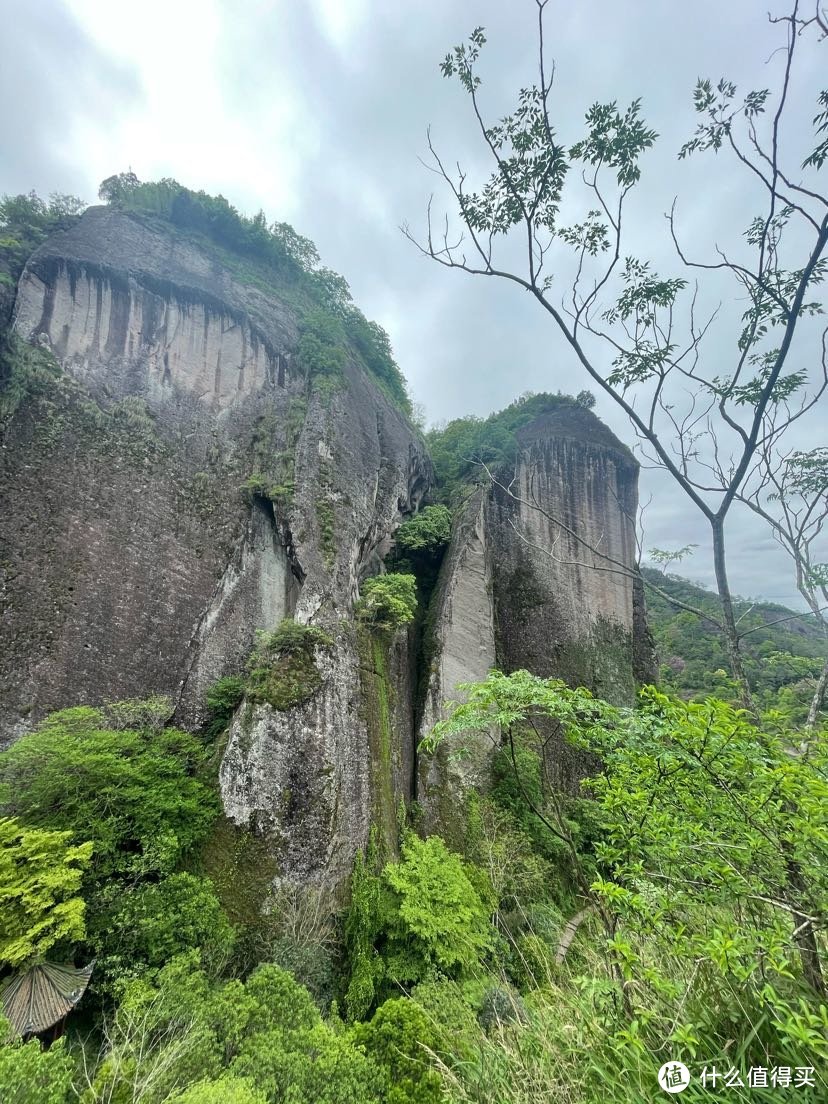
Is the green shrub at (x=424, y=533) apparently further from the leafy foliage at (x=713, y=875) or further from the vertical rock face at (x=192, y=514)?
the leafy foliage at (x=713, y=875)

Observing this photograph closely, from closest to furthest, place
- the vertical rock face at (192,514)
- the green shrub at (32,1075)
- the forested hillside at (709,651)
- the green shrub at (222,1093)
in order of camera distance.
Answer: the green shrub at (32,1075), the green shrub at (222,1093), the vertical rock face at (192,514), the forested hillside at (709,651)

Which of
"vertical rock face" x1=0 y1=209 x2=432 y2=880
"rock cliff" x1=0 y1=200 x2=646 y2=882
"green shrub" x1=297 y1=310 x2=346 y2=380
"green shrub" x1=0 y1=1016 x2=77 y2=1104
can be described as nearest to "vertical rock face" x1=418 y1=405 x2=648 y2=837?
"rock cliff" x1=0 y1=200 x2=646 y2=882

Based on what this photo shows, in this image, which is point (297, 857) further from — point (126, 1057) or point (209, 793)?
point (126, 1057)

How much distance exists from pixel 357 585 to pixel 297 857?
6.45 m

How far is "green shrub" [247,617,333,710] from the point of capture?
29.4ft

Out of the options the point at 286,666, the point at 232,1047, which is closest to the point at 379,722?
the point at 286,666

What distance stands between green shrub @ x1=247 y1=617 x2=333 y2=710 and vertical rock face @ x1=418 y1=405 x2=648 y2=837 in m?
4.30

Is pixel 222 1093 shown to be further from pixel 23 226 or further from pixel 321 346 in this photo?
pixel 23 226

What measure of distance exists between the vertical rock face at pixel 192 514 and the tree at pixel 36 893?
2.49m

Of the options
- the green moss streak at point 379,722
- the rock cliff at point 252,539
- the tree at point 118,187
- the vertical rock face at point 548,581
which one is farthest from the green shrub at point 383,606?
the tree at point 118,187

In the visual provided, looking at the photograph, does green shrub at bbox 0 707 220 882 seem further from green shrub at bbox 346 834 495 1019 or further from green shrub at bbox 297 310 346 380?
green shrub at bbox 297 310 346 380

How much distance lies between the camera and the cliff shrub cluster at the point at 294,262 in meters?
14.8

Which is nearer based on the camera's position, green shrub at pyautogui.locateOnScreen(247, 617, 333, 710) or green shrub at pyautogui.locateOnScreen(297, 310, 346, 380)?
green shrub at pyautogui.locateOnScreen(247, 617, 333, 710)

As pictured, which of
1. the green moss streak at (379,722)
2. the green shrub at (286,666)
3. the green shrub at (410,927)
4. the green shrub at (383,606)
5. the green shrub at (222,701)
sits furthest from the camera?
the green shrub at (383,606)
